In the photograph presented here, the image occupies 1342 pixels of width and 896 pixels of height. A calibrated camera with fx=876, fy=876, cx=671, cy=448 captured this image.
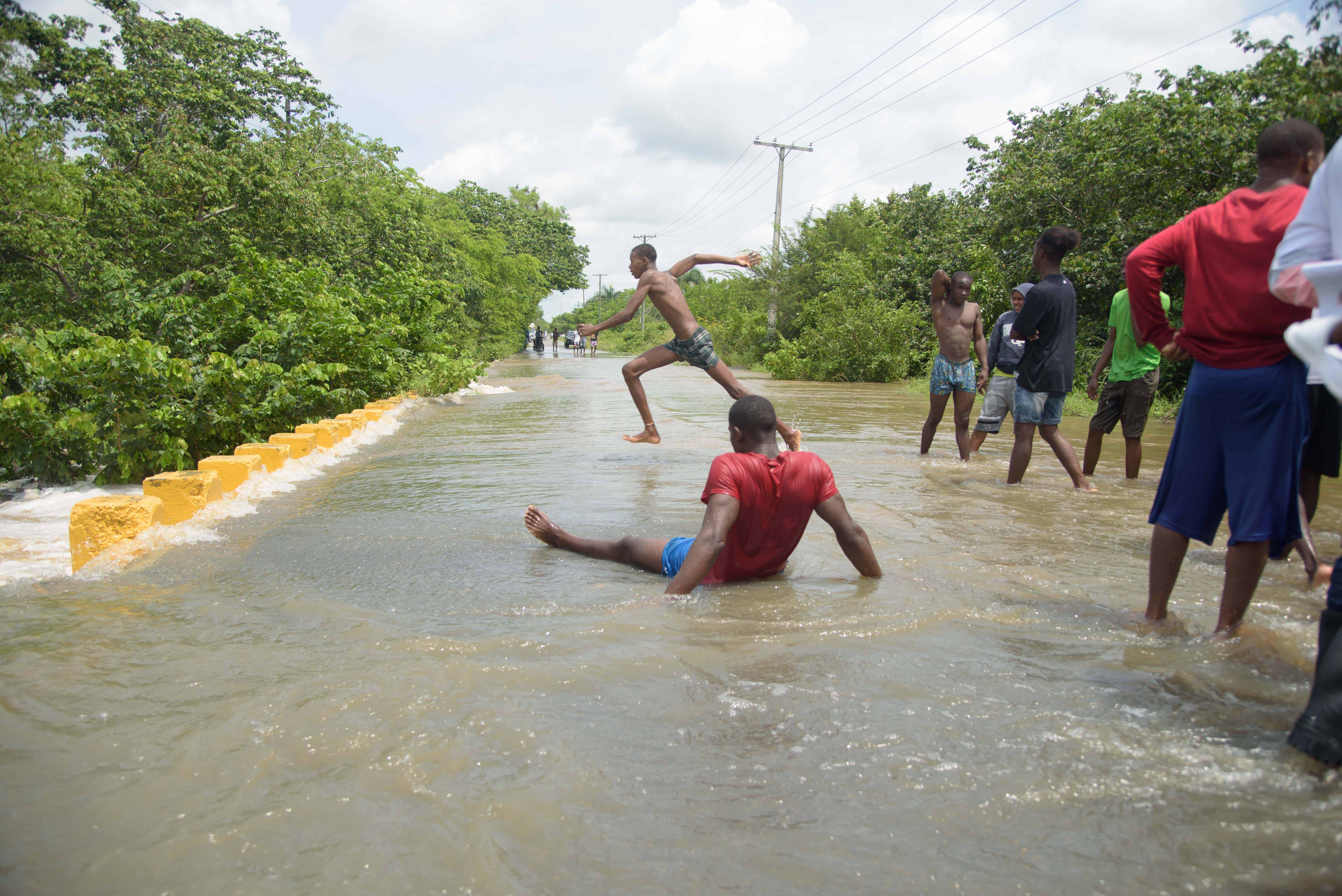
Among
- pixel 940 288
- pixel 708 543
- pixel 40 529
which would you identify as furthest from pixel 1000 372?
pixel 40 529

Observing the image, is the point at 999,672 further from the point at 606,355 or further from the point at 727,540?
the point at 606,355

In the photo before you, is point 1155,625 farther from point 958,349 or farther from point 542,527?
point 958,349

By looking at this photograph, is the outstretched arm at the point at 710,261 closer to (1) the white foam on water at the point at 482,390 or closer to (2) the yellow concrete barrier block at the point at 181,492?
(2) the yellow concrete barrier block at the point at 181,492

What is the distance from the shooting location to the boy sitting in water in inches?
140

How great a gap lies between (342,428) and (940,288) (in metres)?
5.76

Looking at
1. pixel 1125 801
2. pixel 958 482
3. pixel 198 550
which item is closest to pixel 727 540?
pixel 1125 801

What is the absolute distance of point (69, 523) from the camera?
498 cm

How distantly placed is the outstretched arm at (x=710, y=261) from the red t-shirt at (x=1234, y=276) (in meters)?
4.77

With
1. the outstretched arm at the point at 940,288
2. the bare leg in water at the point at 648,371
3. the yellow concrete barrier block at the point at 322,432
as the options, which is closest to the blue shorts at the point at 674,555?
the bare leg in water at the point at 648,371

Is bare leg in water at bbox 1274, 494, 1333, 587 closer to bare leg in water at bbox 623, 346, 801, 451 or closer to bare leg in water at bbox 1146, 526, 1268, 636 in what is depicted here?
bare leg in water at bbox 1146, 526, 1268, 636

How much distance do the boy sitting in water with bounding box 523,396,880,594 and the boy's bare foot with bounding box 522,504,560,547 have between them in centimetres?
83

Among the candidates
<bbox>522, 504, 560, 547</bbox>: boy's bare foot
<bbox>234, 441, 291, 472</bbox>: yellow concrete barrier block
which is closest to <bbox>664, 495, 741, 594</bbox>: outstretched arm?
<bbox>522, 504, 560, 547</bbox>: boy's bare foot

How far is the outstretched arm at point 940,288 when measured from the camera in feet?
25.0

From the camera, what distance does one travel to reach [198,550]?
452 cm
